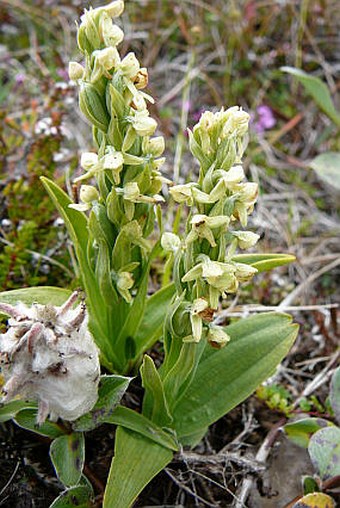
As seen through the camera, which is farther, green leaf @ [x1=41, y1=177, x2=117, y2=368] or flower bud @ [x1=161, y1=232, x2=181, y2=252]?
green leaf @ [x1=41, y1=177, x2=117, y2=368]

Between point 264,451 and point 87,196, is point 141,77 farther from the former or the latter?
point 264,451

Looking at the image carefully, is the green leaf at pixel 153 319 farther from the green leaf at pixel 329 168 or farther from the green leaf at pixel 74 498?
the green leaf at pixel 329 168

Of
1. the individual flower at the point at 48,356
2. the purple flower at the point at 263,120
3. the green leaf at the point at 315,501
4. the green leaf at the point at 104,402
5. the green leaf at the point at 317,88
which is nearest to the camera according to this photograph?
the individual flower at the point at 48,356

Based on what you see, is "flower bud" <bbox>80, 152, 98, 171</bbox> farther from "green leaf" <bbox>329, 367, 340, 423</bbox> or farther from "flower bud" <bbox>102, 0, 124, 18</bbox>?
"green leaf" <bbox>329, 367, 340, 423</bbox>

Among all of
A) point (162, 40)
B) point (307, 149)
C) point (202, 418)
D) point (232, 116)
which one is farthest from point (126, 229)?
point (162, 40)

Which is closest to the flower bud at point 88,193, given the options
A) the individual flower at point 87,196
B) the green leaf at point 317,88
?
the individual flower at point 87,196

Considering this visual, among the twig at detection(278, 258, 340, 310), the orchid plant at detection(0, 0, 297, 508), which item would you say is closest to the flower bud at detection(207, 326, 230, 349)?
the orchid plant at detection(0, 0, 297, 508)
